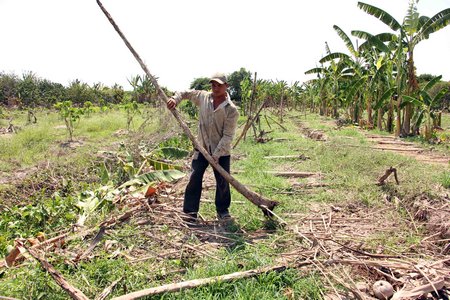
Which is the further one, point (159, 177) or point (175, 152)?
point (175, 152)

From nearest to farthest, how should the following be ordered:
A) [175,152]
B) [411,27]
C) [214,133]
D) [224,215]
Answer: [214,133]
[224,215]
[175,152]
[411,27]

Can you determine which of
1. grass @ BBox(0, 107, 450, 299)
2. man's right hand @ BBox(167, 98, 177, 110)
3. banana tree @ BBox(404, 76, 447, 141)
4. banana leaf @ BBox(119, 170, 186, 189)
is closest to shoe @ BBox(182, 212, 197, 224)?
grass @ BBox(0, 107, 450, 299)

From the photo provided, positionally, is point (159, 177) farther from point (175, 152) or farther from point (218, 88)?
point (218, 88)

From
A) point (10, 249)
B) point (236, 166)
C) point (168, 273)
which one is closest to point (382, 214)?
point (168, 273)

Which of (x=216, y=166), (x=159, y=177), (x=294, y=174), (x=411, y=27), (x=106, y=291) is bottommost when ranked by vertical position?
(x=106, y=291)

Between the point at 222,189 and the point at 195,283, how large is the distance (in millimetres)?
1700

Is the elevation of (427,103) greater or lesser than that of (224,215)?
greater

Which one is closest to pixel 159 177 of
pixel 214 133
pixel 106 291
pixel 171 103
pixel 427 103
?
pixel 214 133

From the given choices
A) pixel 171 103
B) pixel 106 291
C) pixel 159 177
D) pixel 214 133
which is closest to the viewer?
pixel 106 291

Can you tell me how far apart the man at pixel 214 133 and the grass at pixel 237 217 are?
0.35 metres

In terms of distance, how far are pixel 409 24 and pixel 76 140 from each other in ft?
39.0

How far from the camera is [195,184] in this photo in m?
4.12

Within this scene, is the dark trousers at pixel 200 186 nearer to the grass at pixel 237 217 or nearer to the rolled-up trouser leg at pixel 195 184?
the rolled-up trouser leg at pixel 195 184

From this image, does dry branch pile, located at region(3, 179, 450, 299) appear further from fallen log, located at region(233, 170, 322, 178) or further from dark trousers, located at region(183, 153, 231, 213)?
fallen log, located at region(233, 170, 322, 178)
